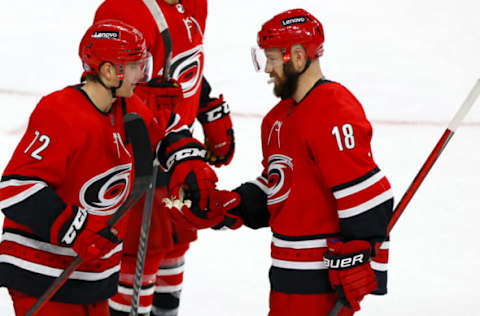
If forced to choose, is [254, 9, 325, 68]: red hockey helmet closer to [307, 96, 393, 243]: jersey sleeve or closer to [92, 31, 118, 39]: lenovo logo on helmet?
[307, 96, 393, 243]: jersey sleeve

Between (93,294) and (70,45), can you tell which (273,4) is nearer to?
(70,45)

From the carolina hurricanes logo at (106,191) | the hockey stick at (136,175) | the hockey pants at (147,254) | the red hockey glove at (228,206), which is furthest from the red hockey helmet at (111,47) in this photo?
the hockey pants at (147,254)

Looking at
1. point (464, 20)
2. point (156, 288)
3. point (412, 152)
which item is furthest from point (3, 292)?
point (464, 20)

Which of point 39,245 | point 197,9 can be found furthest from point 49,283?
point 197,9

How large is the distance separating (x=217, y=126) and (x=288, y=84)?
2.60 ft

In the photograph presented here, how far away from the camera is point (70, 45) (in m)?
6.37

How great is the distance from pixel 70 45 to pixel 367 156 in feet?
15.5

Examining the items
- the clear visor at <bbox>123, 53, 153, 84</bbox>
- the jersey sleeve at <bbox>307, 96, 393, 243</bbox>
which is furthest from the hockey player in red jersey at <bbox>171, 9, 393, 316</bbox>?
the clear visor at <bbox>123, 53, 153, 84</bbox>

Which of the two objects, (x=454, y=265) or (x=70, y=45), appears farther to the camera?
(x=70, y=45)

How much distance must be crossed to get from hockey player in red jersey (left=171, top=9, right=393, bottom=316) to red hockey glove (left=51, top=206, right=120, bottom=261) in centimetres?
47

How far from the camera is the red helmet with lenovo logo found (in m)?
2.12

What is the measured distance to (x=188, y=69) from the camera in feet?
8.91

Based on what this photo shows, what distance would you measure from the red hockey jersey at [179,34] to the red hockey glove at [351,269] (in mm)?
858

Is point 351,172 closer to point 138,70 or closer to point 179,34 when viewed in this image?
point 138,70
